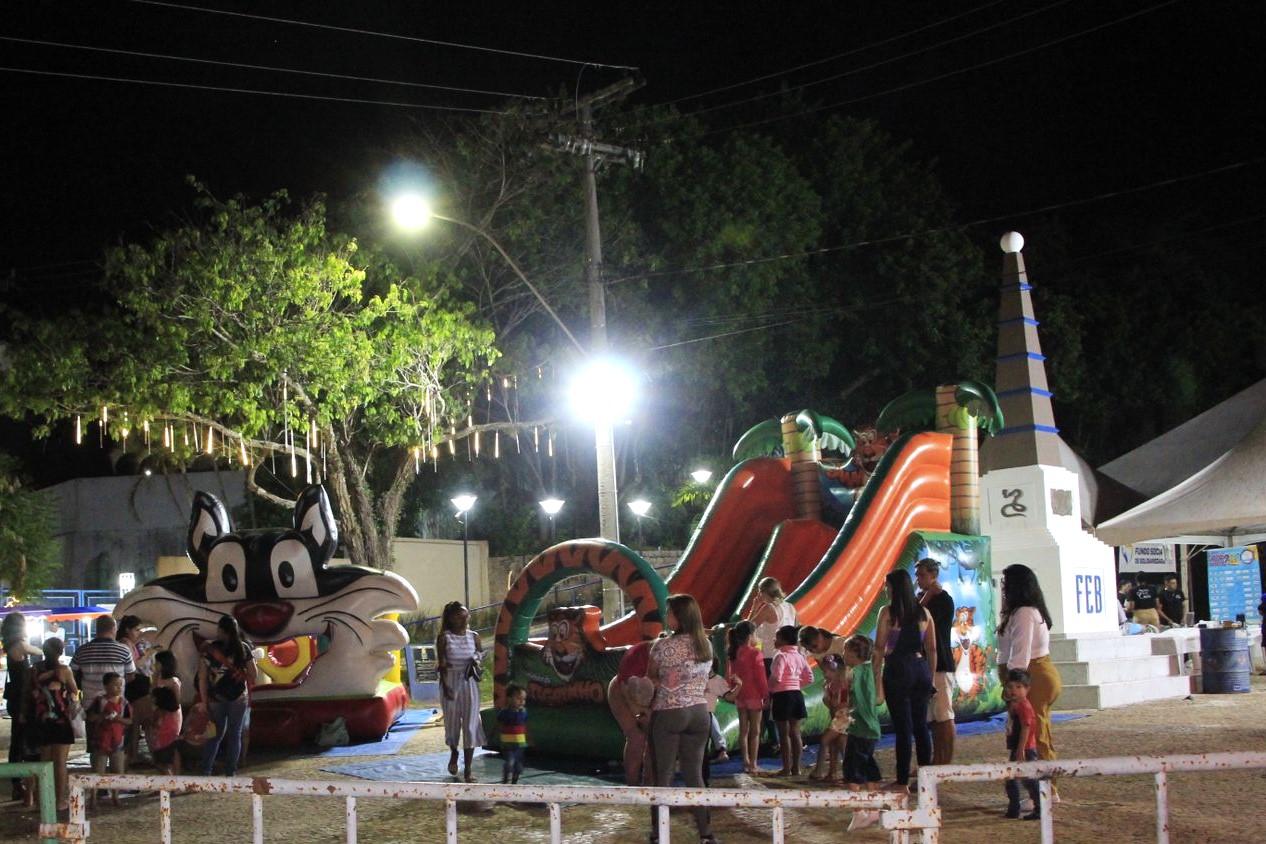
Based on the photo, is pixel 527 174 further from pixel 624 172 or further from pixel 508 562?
pixel 508 562

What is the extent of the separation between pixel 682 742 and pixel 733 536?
27.6ft

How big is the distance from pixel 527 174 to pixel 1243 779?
1712cm

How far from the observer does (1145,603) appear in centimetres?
2577

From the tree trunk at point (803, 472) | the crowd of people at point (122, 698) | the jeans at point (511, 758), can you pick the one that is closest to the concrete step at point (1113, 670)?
the tree trunk at point (803, 472)

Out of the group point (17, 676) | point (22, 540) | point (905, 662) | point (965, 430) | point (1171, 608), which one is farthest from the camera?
point (22, 540)

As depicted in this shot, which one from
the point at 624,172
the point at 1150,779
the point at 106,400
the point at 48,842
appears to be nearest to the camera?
the point at 48,842

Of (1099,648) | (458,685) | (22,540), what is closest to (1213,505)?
(1099,648)

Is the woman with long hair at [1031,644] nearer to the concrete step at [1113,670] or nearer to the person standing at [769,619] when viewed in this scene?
the person standing at [769,619]

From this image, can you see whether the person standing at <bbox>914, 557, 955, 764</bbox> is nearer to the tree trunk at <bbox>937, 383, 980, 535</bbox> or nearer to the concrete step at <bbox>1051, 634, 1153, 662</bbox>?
the tree trunk at <bbox>937, 383, 980, 535</bbox>

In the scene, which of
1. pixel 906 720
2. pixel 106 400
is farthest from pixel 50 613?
pixel 906 720

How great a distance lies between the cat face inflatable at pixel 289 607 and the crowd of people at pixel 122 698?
2.61 metres

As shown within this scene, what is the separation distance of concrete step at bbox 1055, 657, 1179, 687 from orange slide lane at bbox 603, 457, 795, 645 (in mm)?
3647

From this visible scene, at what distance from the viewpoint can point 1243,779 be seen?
9852mm

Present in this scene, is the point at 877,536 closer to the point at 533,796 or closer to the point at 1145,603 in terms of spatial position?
the point at 533,796
